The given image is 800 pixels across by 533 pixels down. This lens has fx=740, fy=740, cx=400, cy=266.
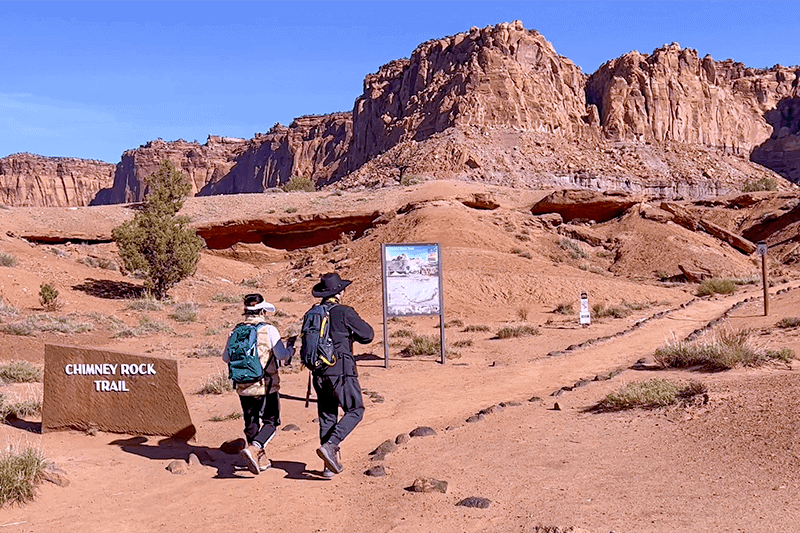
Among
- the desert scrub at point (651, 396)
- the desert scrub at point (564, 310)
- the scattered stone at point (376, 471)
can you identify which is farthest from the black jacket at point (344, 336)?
the desert scrub at point (564, 310)

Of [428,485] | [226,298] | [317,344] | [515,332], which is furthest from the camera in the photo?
[226,298]

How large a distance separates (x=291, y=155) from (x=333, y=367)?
444 ft

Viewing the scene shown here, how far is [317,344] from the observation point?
6.50 metres

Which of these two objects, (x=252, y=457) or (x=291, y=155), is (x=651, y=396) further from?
(x=291, y=155)

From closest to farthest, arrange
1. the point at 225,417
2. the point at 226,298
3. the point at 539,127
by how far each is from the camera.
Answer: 1. the point at 225,417
2. the point at 226,298
3. the point at 539,127

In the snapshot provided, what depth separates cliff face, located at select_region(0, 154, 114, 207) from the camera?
142 meters

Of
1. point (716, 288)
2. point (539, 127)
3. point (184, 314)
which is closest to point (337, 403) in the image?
point (184, 314)

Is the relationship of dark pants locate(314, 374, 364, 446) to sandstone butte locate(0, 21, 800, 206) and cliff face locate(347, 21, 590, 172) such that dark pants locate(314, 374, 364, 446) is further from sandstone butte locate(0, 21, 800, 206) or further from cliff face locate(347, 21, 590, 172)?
cliff face locate(347, 21, 590, 172)

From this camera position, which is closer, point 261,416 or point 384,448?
point 261,416

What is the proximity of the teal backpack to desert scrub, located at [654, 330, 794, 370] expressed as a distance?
262 inches

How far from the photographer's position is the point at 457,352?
49.8ft

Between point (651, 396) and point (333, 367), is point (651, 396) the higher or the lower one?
the lower one

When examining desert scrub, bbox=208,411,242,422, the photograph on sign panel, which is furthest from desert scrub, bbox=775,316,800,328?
desert scrub, bbox=208,411,242,422

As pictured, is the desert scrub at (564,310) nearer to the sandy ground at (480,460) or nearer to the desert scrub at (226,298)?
the sandy ground at (480,460)
